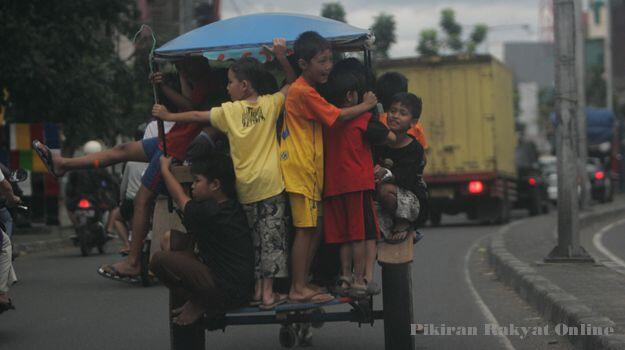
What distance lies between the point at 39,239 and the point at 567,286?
44.3ft

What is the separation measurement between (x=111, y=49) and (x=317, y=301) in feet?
64.3

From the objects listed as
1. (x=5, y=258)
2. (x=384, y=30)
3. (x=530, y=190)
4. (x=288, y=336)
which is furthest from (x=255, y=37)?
(x=384, y=30)

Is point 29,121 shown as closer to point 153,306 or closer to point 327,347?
point 153,306

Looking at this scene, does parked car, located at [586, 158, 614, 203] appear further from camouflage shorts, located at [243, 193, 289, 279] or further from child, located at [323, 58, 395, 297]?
camouflage shorts, located at [243, 193, 289, 279]

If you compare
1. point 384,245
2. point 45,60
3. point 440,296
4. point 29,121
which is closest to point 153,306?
point 440,296

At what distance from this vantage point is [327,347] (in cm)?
876

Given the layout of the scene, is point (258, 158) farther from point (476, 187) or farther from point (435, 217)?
point (435, 217)

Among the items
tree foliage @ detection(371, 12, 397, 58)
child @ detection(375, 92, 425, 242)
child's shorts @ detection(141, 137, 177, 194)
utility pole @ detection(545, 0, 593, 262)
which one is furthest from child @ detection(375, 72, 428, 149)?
tree foliage @ detection(371, 12, 397, 58)

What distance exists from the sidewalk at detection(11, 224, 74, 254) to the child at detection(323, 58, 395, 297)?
12.5 meters

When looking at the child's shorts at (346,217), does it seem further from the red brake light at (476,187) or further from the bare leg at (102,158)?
the red brake light at (476,187)

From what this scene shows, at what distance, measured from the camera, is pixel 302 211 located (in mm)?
7137

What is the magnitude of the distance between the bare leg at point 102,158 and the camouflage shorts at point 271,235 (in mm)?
1111

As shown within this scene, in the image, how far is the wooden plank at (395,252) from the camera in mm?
7496

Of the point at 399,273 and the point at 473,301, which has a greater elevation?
the point at 399,273
